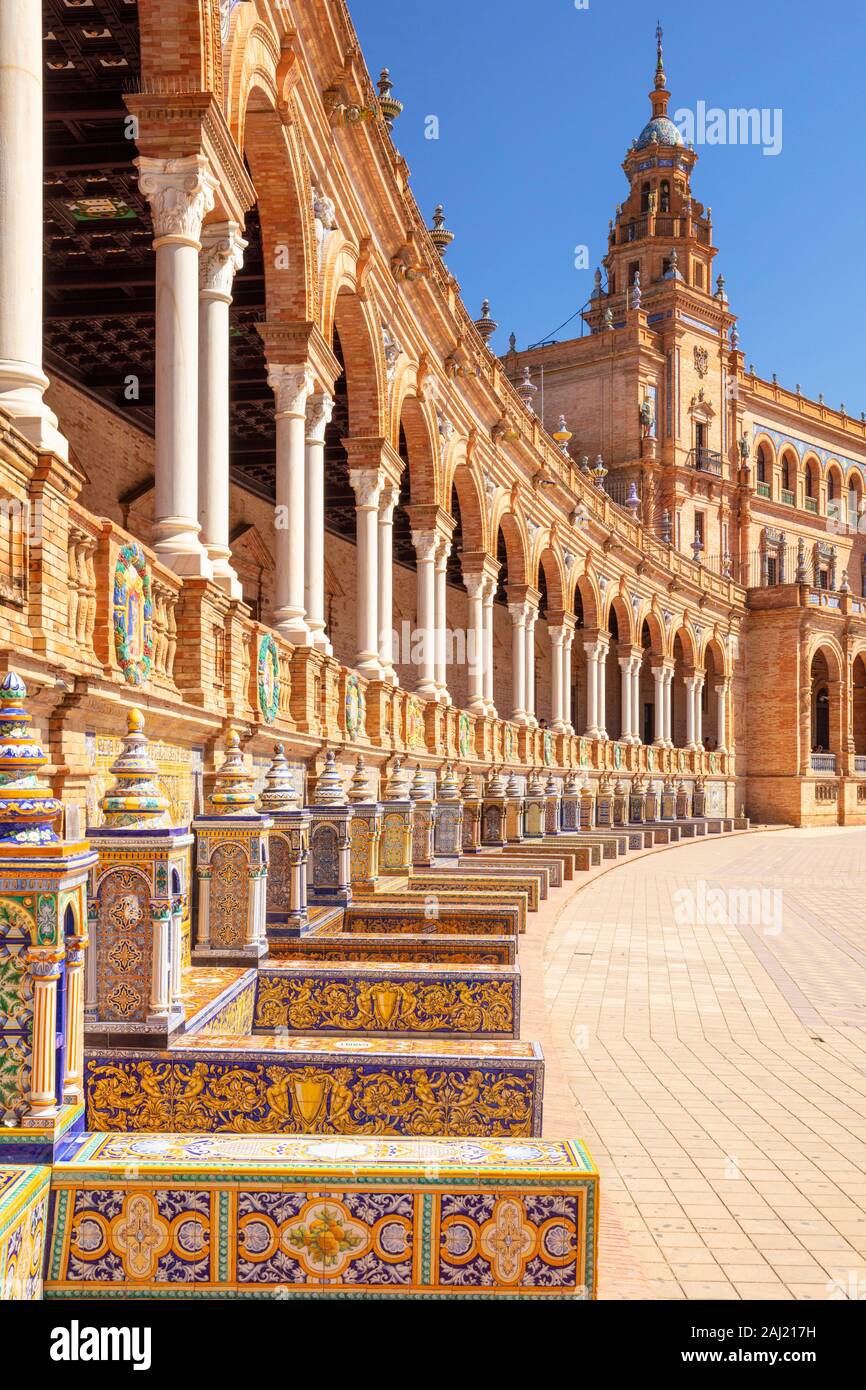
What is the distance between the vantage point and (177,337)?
8.66 meters

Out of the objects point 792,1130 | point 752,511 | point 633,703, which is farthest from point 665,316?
point 792,1130

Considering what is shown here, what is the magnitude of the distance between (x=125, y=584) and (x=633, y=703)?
32675mm

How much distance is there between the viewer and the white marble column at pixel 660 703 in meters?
40.0

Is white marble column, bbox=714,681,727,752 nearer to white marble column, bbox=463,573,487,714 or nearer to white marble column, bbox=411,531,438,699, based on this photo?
white marble column, bbox=463,573,487,714

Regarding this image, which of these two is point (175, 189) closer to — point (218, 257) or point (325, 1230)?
point (218, 257)

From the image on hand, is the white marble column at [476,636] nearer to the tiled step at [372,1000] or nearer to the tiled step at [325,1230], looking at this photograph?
the tiled step at [372,1000]

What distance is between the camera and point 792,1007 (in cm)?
970

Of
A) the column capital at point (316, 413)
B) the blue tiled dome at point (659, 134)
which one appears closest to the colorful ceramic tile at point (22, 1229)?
the column capital at point (316, 413)

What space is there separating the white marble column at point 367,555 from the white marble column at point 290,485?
12.0 feet

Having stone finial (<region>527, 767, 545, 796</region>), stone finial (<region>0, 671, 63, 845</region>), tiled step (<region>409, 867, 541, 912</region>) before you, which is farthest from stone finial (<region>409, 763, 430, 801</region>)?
stone finial (<region>0, 671, 63, 845</region>)

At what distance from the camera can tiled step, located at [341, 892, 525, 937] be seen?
8.97 meters

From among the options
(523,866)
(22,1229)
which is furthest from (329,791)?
(22,1229)
